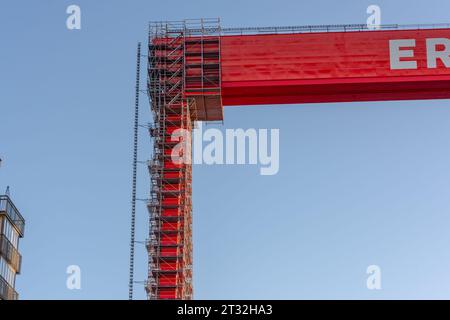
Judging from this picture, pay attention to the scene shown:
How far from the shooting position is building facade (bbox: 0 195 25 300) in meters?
49.7

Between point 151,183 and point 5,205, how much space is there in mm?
9150

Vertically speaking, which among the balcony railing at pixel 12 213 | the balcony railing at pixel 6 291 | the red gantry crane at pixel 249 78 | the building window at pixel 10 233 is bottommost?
the balcony railing at pixel 6 291

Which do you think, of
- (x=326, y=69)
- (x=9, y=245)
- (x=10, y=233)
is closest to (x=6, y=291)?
(x=9, y=245)

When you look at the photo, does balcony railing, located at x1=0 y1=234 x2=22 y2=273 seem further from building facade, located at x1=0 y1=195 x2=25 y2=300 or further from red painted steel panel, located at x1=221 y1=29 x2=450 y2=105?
red painted steel panel, located at x1=221 y1=29 x2=450 y2=105

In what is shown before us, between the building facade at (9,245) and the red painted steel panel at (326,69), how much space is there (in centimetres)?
1514

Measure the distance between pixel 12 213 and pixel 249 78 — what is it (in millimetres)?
16614

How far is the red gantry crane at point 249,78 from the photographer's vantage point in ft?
175

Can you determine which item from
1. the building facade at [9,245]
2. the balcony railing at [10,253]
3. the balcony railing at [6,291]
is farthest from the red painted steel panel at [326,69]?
the balcony railing at [6,291]

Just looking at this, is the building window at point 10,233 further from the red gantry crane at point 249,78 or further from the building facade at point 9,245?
the red gantry crane at point 249,78

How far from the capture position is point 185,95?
184 ft

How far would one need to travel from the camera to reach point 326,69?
177ft

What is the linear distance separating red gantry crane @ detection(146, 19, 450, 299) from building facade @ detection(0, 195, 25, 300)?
26.5ft
